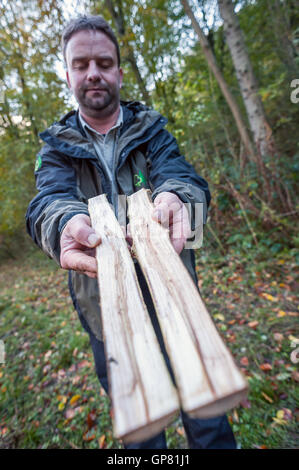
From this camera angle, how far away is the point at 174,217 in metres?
1.18

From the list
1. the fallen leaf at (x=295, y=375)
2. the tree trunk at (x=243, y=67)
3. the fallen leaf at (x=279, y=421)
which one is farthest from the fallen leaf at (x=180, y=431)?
the tree trunk at (x=243, y=67)

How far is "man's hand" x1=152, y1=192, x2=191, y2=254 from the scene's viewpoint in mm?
1103

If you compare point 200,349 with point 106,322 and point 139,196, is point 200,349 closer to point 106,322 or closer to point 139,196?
point 106,322

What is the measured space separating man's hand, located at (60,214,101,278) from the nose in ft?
3.45

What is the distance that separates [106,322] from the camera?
2.56 feet

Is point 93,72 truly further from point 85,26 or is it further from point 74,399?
point 74,399

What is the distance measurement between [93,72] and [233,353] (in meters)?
2.98

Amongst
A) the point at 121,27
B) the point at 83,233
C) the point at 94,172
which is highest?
the point at 121,27

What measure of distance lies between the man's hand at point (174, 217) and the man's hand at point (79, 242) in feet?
1.08

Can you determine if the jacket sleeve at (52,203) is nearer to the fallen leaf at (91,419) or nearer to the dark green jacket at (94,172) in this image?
the dark green jacket at (94,172)

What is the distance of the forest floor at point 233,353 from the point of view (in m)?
1.94

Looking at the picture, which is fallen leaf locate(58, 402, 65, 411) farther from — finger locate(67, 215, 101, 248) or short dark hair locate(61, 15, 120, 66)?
short dark hair locate(61, 15, 120, 66)

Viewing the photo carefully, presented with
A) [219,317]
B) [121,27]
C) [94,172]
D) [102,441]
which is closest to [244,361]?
[219,317]

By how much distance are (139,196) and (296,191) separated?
12.5 feet
